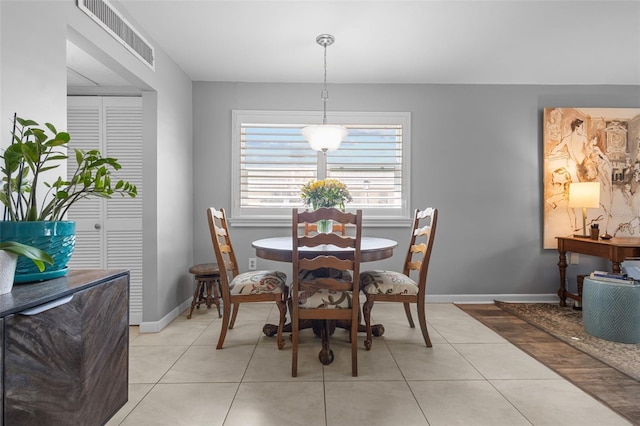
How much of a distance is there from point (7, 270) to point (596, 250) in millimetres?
4201

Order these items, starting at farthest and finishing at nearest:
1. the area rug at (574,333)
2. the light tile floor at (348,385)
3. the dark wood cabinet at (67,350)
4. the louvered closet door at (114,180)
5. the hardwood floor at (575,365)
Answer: the louvered closet door at (114,180) → the area rug at (574,333) → the hardwood floor at (575,365) → the light tile floor at (348,385) → the dark wood cabinet at (67,350)

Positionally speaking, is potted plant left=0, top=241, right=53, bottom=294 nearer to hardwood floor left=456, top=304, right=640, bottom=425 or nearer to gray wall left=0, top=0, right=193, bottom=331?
gray wall left=0, top=0, right=193, bottom=331

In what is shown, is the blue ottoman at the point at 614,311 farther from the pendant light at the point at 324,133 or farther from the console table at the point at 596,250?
the pendant light at the point at 324,133

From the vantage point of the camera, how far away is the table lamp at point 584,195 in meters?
3.35

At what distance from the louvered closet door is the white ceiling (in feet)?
1.25

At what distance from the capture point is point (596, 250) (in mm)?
3154

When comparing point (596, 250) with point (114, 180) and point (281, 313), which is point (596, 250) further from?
point (114, 180)

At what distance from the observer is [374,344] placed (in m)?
2.51

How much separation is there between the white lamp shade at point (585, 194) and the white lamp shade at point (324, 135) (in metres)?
2.56

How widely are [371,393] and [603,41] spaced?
136 inches

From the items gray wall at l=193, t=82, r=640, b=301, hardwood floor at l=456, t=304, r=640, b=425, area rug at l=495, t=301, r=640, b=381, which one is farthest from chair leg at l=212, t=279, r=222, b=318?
area rug at l=495, t=301, r=640, b=381

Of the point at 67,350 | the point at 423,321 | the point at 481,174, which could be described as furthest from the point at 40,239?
the point at 481,174

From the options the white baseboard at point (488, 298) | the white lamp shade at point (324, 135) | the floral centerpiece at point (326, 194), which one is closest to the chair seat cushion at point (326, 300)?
the floral centerpiece at point (326, 194)

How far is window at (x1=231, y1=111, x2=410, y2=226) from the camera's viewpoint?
3.70 metres
